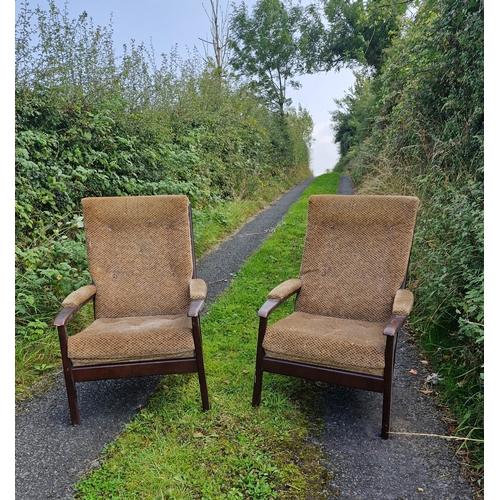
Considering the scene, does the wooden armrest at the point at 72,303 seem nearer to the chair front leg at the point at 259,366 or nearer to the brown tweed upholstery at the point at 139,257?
the brown tweed upholstery at the point at 139,257

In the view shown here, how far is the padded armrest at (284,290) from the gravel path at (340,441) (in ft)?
2.24

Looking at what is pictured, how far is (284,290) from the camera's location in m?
2.72

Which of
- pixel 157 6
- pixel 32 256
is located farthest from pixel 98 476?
pixel 157 6

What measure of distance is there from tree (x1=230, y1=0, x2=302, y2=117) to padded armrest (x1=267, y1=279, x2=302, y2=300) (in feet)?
73.5

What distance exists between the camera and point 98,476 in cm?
191

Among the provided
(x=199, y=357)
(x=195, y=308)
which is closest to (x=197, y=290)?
(x=195, y=308)

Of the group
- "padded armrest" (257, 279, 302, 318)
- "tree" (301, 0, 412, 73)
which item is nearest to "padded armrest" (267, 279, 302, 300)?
"padded armrest" (257, 279, 302, 318)

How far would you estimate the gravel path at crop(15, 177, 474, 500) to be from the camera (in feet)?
6.13

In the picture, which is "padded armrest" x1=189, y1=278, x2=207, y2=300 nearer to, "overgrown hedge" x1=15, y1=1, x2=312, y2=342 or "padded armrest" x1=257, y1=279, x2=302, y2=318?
"padded armrest" x1=257, y1=279, x2=302, y2=318

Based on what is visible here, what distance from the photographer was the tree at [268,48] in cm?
2400

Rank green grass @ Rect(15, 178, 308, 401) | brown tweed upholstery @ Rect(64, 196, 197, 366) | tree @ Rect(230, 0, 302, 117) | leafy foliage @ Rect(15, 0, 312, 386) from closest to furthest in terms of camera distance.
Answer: green grass @ Rect(15, 178, 308, 401) → brown tweed upholstery @ Rect(64, 196, 197, 366) → leafy foliage @ Rect(15, 0, 312, 386) → tree @ Rect(230, 0, 302, 117)

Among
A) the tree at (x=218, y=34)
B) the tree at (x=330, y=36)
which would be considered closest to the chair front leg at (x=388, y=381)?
the tree at (x=218, y=34)

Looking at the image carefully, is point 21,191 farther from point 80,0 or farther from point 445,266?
point 445,266

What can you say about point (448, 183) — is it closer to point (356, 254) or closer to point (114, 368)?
point (356, 254)
